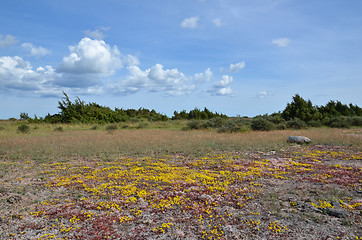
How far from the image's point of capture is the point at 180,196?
688 centimetres

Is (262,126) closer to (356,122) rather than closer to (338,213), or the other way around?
(356,122)

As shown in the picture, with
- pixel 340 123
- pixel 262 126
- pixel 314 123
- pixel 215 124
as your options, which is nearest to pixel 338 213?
pixel 262 126

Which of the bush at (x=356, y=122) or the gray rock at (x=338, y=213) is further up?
the bush at (x=356, y=122)

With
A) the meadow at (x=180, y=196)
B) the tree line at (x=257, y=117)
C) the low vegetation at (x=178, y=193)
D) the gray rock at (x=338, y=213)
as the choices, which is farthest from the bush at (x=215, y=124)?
the gray rock at (x=338, y=213)

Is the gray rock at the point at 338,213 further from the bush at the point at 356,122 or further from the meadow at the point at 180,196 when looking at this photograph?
the bush at the point at 356,122

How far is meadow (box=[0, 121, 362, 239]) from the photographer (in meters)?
5.12

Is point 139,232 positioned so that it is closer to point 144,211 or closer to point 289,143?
point 144,211

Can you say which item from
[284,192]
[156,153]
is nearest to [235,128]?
[156,153]

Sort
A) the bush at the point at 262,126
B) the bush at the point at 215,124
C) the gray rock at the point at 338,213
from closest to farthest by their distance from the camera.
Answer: the gray rock at the point at 338,213
the bush at the point at 262,126
the bush at the point at 215,124

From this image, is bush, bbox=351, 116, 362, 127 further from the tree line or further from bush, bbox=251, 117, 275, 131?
bush, bbox=251, 117, 275, 131

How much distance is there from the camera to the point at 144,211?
5.97m

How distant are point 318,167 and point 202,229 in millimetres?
7512

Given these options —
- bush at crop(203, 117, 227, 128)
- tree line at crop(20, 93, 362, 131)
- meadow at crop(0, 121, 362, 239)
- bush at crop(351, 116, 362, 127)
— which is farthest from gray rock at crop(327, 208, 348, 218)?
bush at crop(351, 116, 362, 127)

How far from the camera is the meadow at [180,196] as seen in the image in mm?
5121
